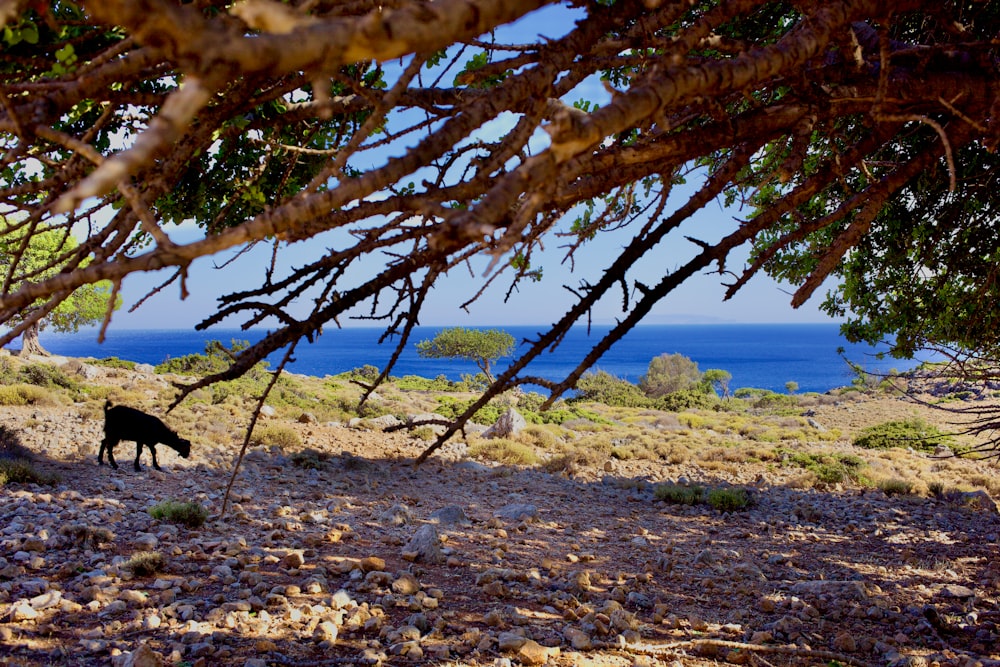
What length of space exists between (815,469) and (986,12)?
9.16 meters

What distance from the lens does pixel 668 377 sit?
42844mm

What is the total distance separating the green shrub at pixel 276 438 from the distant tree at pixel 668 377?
30807 millimetres

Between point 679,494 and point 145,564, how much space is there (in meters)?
7.43

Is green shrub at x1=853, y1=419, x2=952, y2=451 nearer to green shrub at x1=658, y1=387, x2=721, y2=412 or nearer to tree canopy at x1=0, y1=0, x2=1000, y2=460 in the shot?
green shrub at x1=658, y1=387, x2=721, y2=412

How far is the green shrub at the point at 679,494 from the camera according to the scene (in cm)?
949

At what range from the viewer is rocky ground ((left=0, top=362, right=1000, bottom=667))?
3801mm

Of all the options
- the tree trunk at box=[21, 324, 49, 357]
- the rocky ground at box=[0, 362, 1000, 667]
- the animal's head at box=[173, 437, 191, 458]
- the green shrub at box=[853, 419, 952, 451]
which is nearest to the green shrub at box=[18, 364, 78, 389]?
the rocky ground at box=[0, 362, 1000, 667]

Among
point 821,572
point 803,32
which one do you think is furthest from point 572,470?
point 803,32

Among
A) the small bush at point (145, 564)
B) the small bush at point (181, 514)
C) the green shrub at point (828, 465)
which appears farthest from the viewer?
the green shrub at point (828, 465)

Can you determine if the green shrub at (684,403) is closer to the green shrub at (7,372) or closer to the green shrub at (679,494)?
the green shrub at (679,494)

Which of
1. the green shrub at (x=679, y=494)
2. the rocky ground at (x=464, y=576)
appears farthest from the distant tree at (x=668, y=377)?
the rocky ground at (x=464, y=576)

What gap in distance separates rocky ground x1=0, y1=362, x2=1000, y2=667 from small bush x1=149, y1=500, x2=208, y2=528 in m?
0.12

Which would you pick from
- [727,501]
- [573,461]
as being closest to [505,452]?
[573,461]

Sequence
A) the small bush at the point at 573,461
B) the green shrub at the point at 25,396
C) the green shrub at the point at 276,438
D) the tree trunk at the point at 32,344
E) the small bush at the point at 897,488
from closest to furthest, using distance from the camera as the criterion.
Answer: the small bush at the point at 897,488
the green shrub at the point at 276,438
the small bush at the point at 573,461
the green shrub at the point at 25,396
the tree trunk at the point at 32,344
